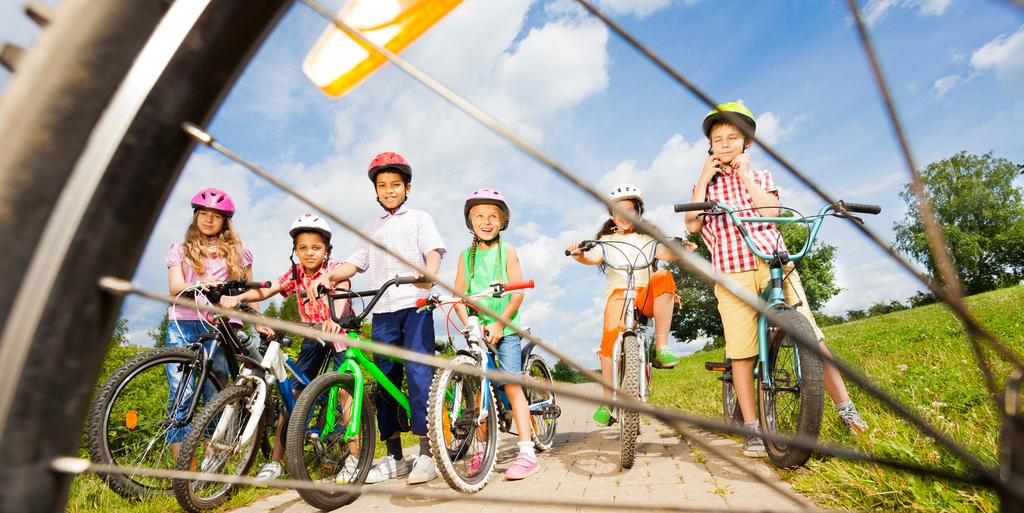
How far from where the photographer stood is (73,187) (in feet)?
2.38

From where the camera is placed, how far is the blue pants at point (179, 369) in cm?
397

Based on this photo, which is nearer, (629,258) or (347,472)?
(347,472)

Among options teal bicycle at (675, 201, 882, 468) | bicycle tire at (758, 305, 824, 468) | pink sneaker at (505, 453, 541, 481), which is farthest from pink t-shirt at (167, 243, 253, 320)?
bicycle tire at (758, 305, 824, 468)

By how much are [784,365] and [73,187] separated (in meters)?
3.88

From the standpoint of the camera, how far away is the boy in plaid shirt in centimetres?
370

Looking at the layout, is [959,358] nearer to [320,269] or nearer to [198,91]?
[320,269]

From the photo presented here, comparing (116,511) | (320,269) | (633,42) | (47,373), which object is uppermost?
(320,269)

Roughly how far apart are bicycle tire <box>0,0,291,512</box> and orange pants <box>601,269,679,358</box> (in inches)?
161

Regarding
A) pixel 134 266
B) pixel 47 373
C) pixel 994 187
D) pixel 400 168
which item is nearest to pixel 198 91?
pixel 134 266

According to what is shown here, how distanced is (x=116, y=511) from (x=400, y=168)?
9.64ft

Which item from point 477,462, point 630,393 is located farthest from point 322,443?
point 630,393

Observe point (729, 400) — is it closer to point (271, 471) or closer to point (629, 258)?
point (629, 258)

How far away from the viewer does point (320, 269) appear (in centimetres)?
507

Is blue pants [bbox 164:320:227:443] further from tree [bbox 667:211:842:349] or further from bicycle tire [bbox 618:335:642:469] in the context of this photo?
tree [bbox 667:211:842:349]
